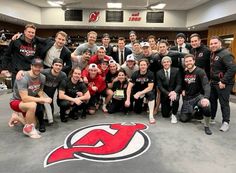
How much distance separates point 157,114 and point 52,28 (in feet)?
31.0

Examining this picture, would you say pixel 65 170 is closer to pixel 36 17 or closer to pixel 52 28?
pixel 36 17

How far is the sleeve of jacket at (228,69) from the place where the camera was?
3.57m

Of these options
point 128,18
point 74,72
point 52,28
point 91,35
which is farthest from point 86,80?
point 52,28

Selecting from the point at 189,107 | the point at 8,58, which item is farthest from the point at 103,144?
the point at 8,58

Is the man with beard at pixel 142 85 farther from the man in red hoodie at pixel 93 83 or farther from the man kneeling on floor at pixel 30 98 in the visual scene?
the man kneeling on floor at pixel 30 98

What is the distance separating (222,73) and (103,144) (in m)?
2.27

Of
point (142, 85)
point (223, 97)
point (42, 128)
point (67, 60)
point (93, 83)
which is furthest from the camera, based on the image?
point (93, 83)

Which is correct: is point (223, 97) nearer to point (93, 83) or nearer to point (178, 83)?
point (178, 83)

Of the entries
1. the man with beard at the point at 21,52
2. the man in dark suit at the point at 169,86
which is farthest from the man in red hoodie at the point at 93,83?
the man in dark suit at the point at 169,86

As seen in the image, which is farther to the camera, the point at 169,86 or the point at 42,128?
the point at 169,86

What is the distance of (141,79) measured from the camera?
4379 millimetres

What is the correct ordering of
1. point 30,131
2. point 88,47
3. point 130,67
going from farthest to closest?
point 88,47 < point 130,67 < point 30,131

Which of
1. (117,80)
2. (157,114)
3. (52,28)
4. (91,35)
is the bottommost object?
(157,114)

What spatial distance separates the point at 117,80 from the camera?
4.67 meters
